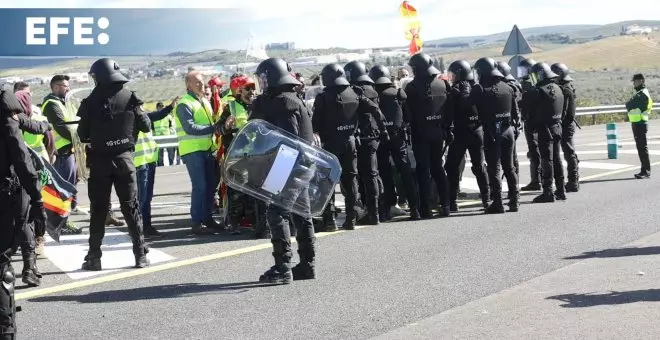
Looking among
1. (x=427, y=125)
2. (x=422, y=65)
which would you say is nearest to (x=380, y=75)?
(x=422, y=65)

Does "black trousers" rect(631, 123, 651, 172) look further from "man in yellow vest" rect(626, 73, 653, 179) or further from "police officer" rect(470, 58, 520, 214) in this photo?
"police officer" rect(470, 58, 520, 214)

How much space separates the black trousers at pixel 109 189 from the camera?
32.4ft

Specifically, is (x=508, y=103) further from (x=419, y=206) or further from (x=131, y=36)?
(x=131, y=36)

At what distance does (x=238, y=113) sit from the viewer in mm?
12094

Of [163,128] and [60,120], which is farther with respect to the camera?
[163,128]

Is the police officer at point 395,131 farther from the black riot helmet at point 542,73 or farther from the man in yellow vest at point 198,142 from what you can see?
the black riot helmet at point 542,73

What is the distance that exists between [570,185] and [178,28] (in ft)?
221

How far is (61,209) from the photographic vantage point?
10523 mm

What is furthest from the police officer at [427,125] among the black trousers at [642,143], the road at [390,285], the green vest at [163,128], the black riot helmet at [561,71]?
the green vest at [163,128]

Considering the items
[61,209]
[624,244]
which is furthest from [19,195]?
[624,244]

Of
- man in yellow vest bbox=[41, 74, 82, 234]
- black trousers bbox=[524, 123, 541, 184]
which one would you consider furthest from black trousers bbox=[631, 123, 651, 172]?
man in yellow vest bbox=[41, 74, 82, 234]

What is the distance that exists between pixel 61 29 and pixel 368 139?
70.6 metres

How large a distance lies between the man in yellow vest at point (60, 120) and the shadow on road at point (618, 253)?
623 cm

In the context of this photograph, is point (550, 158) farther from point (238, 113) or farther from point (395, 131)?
point (238, 113)
